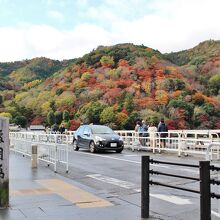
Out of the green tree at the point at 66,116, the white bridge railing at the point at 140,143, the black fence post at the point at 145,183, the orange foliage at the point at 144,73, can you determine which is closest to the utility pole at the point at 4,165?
the black fence post at the point at 145,183

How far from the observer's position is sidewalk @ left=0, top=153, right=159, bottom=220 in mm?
7616

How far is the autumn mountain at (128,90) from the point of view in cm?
5003

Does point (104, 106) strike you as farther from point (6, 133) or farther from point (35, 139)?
point (6, 133)

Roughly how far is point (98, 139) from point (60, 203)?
14.2 metres

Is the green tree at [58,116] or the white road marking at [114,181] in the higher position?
the green tree at [58,116]

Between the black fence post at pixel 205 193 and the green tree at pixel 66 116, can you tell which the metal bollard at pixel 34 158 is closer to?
the black fence post at pixel 205 193

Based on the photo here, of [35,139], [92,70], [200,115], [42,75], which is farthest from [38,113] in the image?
[35,139]

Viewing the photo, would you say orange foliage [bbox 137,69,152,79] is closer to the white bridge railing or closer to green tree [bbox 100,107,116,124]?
green tree [bbox 100,107,116,124]

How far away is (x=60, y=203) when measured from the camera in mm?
8766

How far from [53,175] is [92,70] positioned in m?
59.4

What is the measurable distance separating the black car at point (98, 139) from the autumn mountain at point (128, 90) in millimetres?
21373

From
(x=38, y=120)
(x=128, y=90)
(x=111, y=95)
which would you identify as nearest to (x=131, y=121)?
(x=128, y=90)

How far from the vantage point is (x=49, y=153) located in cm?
1585

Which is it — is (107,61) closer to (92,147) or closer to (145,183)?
(92,147)
